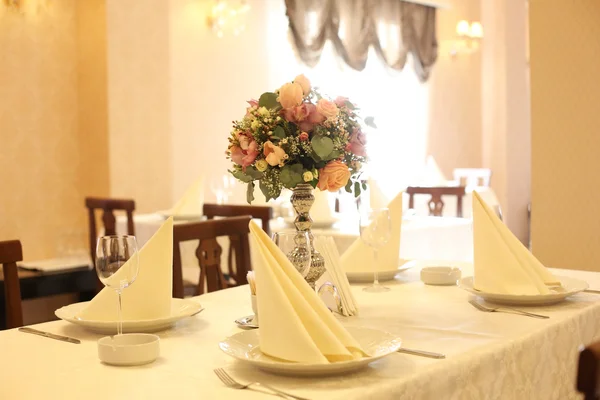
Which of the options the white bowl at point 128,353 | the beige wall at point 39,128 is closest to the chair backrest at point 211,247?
the white bowl at point 128,353

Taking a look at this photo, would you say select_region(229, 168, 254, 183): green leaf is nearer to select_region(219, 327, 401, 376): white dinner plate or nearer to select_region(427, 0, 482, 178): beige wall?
select_region(219, 327, 401, 376): white dinner plate

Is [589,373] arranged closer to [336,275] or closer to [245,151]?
[336,275]

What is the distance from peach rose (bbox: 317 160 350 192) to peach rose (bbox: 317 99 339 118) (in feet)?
0.39

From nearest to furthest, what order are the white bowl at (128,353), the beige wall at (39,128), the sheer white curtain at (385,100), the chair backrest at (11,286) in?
the white bowl at (128,353) → the chair backrest at (11,286) → the beige wall at (39,128) → the sheer white curtain at (385,100)

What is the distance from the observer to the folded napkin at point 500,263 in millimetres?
1823

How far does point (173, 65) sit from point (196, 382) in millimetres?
5259

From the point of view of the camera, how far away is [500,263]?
6.11ft

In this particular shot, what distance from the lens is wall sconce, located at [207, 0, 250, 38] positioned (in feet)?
21.2

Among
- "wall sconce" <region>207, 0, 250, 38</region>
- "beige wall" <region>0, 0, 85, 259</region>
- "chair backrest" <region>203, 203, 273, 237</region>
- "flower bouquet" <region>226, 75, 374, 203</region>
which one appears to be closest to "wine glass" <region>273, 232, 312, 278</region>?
"flower bouquet" <region>226, 75, 374, 203</region>

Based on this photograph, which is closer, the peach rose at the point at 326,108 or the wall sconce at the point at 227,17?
the peach rose at the point at 326,108

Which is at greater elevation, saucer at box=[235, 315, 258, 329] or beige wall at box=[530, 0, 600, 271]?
beige wall at box=[530, 0, 600, 271]

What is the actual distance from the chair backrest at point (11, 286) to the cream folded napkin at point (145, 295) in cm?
44

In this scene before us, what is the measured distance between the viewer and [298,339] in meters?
1.26

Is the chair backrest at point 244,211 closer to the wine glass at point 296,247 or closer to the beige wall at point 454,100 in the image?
the wine glass at point 296,247
